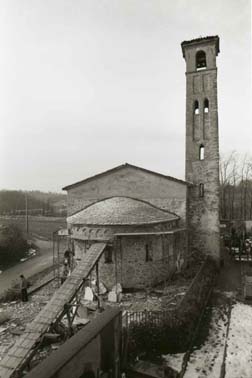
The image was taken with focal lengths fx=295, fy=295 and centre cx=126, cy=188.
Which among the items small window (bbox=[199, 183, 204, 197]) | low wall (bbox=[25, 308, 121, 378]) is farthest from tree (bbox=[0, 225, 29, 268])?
low wall (bbox=[25, 308, 121, 378])

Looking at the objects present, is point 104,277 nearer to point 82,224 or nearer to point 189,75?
point 82,224

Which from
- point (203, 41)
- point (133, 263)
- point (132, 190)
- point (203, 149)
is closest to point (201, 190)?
point (203, 149)

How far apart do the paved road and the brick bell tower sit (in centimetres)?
1245

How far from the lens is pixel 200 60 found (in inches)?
944

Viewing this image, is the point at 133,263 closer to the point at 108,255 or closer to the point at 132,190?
the point at 108,255

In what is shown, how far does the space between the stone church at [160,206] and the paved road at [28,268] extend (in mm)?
5560

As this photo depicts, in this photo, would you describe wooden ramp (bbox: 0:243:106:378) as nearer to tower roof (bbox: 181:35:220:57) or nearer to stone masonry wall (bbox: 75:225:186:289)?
stone masonry wall (bbox: 75:225:186:289)

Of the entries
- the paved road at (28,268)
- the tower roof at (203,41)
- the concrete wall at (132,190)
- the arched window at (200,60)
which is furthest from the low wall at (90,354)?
the tower roof at (203,41)

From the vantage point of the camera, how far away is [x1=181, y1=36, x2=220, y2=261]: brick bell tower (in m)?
22.4

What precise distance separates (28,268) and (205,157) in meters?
16.8

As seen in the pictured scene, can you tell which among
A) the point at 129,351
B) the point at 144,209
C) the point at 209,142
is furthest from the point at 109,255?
the point at 209,142

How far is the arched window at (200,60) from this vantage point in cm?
2361

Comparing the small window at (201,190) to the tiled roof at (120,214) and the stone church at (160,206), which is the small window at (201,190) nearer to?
the stone church at (160,206)

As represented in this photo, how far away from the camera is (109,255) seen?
16859mm
